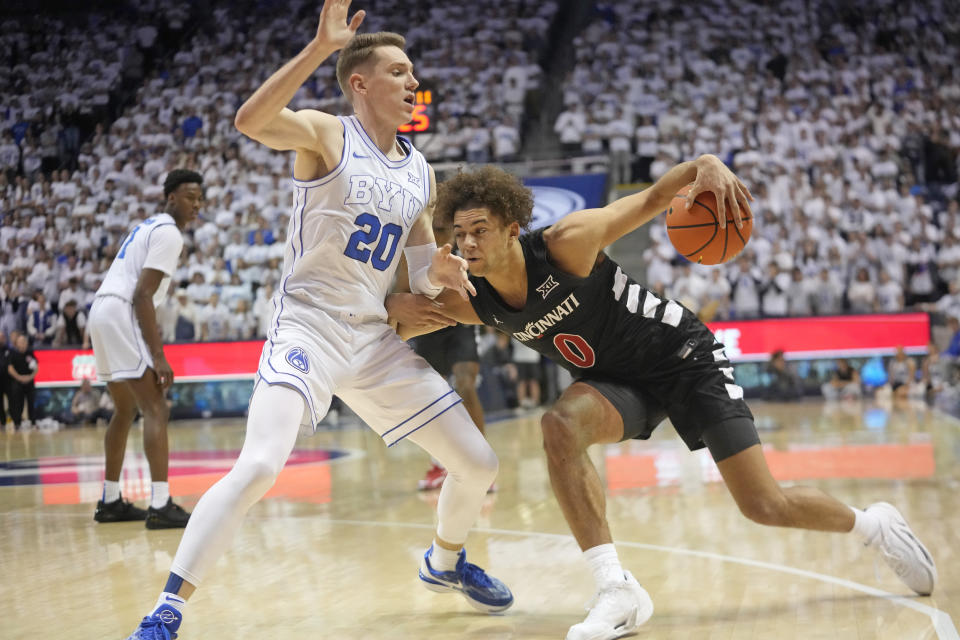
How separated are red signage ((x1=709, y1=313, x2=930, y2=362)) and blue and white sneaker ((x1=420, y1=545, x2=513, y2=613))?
10.7 meters

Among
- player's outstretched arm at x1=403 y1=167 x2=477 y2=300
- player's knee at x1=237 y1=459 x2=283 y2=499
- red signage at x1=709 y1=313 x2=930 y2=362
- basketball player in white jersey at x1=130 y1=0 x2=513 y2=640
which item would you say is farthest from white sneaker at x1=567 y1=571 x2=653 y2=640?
red signage at x1=709 y1=313 x2=930 y2=362

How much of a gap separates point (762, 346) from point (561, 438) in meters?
11.3

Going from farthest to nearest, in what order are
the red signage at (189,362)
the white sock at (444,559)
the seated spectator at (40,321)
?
the red signage at (189,362) → the seated spectator at (40,321) → the white sock at (444,559)

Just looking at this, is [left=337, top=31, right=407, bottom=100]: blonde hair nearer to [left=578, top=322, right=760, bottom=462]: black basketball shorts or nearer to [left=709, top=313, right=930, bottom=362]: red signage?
[left=578, top=322, right=760, bottom=462]: black basketball shorts

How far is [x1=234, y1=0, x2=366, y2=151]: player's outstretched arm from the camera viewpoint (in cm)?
321

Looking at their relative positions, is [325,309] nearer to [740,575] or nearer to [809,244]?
[740,575]

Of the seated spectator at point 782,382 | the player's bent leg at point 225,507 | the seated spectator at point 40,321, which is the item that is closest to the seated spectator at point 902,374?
the seated spectator at point 782,382

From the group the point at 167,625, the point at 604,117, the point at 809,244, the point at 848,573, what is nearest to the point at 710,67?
the point at 604,117

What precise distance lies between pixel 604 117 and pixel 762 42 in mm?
4384

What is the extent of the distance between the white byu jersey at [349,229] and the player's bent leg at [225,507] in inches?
21.8

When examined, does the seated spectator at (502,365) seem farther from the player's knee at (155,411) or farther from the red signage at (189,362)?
the player's knee at (155,411)

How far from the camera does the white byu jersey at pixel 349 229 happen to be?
3719mm

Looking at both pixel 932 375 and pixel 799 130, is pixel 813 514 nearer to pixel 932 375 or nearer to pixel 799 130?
pixel 932 375

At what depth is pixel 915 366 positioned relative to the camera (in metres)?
14.1
